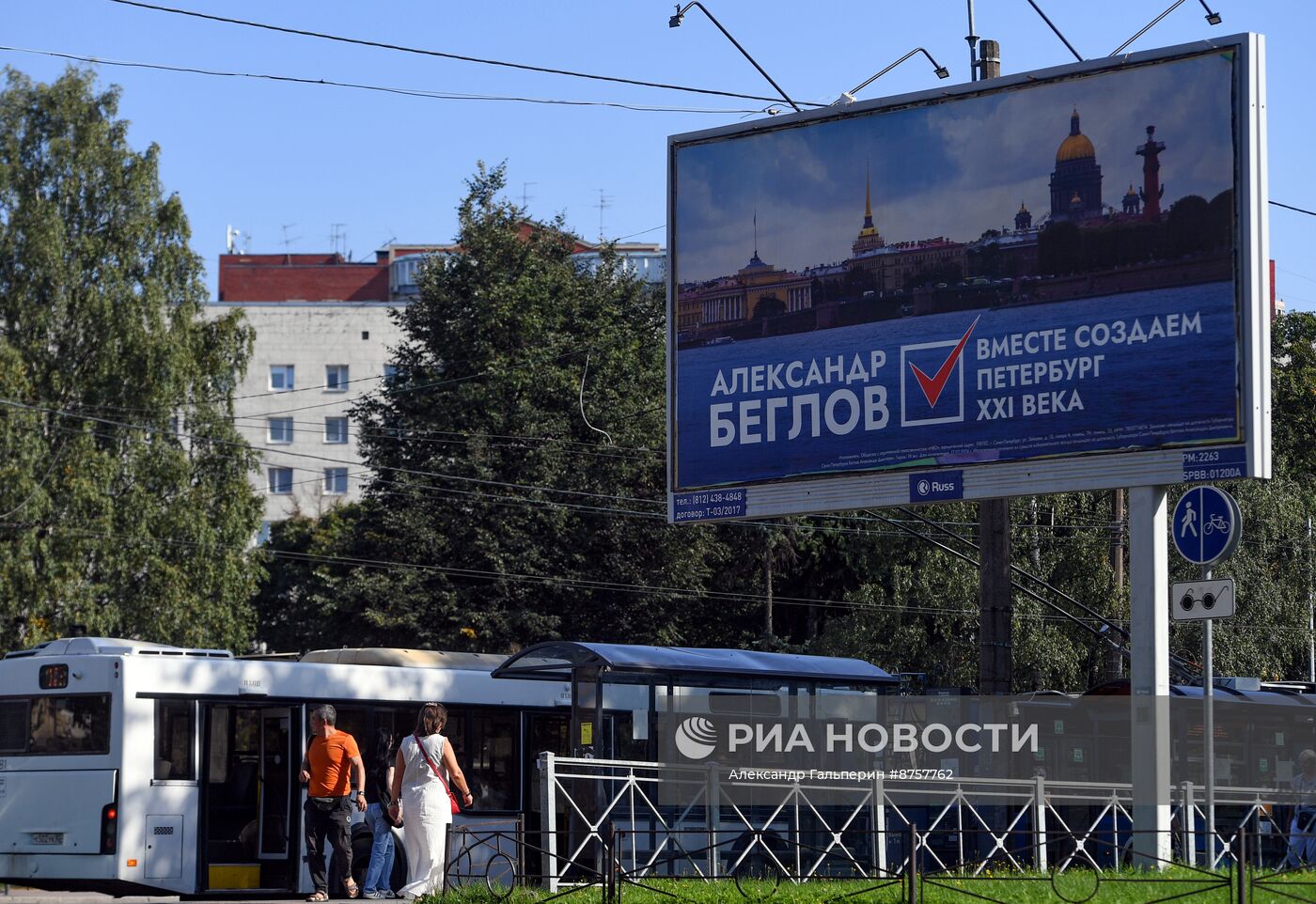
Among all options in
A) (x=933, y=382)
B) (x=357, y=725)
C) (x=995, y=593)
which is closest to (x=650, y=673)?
(x=995, y=593)

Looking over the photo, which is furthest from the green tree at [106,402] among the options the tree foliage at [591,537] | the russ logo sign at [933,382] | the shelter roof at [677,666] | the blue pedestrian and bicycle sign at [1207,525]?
the blue pedestrian and bicycle sign at [1207,525]

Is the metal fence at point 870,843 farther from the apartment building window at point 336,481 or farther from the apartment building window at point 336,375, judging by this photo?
the apartment building window at point 336,375

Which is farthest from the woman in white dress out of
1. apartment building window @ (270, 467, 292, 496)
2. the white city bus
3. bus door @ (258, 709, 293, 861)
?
apartment building window @ (270, 467, 292, 496)

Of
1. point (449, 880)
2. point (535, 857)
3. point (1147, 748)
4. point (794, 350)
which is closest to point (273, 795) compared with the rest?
point (535, 857)

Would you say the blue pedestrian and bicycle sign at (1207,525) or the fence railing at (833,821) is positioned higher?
the blue pedestrian and bicycle sign at (1207,525)

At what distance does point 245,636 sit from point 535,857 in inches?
1041

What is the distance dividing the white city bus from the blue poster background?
3.05 meters

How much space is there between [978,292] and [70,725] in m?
10.1

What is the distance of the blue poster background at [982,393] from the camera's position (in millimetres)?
14508

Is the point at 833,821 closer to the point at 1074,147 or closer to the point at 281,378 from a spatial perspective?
the point at 1074,147

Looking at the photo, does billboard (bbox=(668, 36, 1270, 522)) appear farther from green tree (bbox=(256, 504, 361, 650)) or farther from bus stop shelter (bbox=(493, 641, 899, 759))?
green tree (bbox=(256, 504, 361, 650))

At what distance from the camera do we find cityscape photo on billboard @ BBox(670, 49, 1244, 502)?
1467 cm

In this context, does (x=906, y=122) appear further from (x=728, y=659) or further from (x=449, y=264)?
(x=449, y=264)

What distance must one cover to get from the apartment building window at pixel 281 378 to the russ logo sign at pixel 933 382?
65.5 metres
